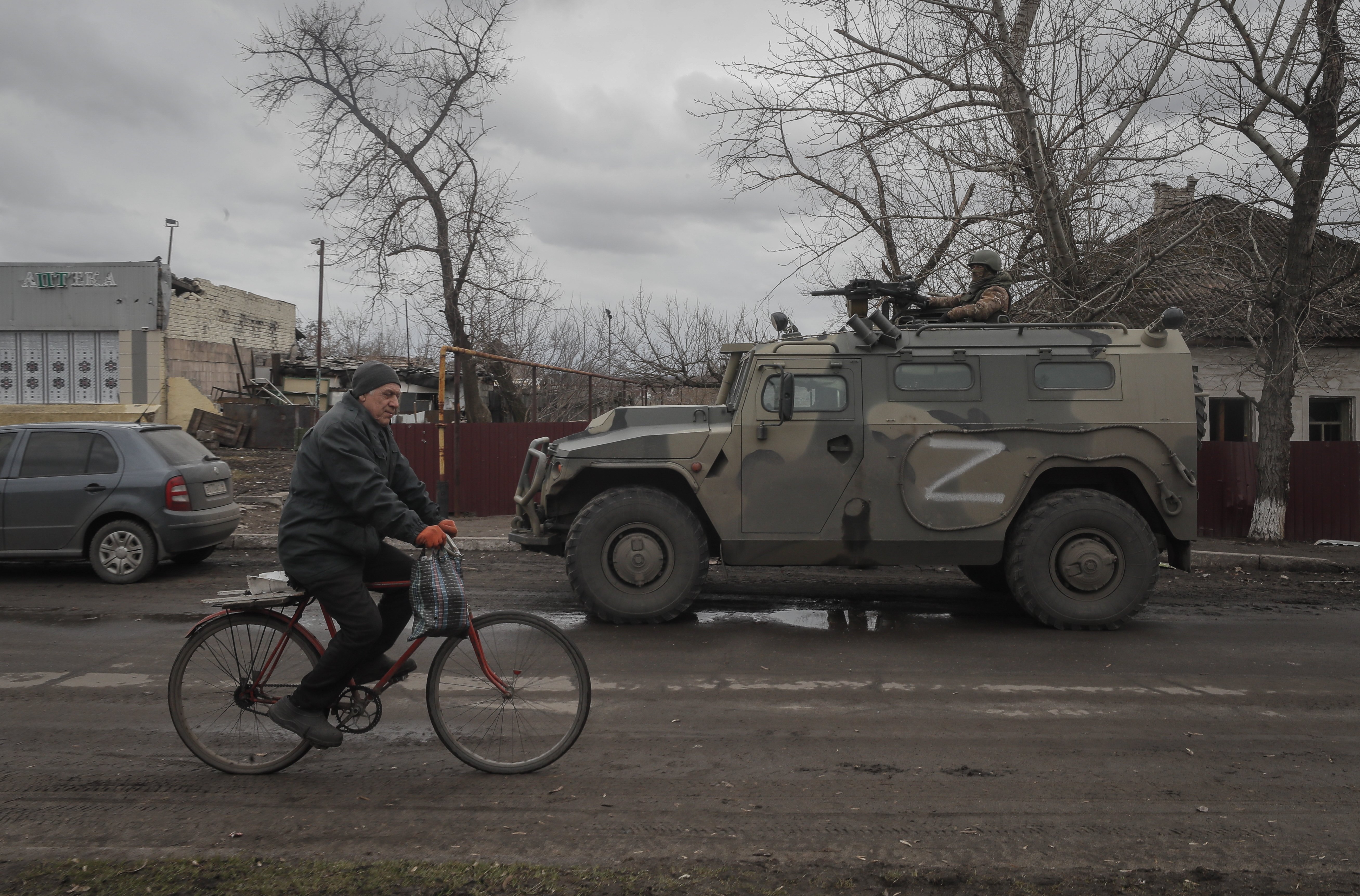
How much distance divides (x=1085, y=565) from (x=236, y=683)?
5.92 meters

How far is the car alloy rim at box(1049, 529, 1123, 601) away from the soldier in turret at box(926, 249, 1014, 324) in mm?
2049

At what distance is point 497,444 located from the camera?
45.1ft

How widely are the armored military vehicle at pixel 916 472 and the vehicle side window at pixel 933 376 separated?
1 centimetres

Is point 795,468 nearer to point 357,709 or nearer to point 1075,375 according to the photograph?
point 1075,375

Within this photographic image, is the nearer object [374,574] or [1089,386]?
[374,574]

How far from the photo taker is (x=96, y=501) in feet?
29.8

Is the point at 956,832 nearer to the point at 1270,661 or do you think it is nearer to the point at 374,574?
the point at 374,574

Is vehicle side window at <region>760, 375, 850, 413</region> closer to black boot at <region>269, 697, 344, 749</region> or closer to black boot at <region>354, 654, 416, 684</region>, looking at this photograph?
black boot at <region>354, 654, 416, 684</region>

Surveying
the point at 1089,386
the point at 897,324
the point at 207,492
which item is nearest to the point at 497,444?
the point at 207,492

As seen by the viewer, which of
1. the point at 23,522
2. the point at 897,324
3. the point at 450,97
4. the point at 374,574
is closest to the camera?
the point at 374,574

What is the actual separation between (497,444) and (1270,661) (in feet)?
33.2

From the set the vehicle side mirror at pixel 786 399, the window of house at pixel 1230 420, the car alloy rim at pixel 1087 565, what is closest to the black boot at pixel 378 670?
the vehicle side mirror at pixel 786 399

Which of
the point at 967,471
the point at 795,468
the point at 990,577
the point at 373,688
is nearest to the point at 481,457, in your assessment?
the point at 795,468

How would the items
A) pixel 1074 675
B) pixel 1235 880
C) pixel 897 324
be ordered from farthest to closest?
pixel 897 324 < pixel 1074 675 < pixel 1235 880
